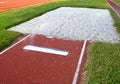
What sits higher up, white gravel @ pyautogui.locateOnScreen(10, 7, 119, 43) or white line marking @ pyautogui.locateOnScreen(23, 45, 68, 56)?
white line marking @ pyautogui.locateOnScreen(23, 45, 68, 56)

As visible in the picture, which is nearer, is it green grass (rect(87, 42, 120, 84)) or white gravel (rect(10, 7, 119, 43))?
green grass (rect(87, 42, 120, 84))

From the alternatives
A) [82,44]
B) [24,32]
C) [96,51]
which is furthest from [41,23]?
[96,51]

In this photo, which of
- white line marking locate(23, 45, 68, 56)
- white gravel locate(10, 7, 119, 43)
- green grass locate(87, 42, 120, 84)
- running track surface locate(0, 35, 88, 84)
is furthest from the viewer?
white gravel locate(10, 7, 119, 43)

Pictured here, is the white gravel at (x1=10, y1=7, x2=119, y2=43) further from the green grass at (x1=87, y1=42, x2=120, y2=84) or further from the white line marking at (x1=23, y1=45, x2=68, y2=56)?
the white line marking at (x1=23, y1=45, x2=68, y2=56)

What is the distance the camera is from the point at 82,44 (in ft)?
31.8

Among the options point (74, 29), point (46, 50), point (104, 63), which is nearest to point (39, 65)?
point (46, 50)

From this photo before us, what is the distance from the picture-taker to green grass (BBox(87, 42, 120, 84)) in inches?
255

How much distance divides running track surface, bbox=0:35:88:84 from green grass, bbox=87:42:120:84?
346mm

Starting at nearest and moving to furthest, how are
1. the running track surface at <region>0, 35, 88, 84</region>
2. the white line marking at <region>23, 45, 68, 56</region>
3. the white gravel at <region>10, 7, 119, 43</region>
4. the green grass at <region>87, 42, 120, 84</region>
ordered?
1. the running track surface at <region>0, 35, 88, 84</region>
2. the green grass at <region>87, 42, 120, 84</region>
3. the white line marking at <region>23, 45, 68, 56</region>
4. the white gravel at <region>10, 7, 119, 43</region>

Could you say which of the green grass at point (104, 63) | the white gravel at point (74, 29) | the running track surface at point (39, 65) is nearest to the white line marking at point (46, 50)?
the running track surface at point (39, 65)

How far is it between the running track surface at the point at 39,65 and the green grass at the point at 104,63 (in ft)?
1.13

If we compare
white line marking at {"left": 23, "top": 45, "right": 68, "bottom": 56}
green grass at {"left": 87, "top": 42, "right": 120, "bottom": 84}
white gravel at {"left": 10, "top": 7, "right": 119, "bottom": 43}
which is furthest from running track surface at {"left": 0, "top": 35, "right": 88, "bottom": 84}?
white gravel at {"left": 10, "top": 7, "right": 119, "bottom": 43}

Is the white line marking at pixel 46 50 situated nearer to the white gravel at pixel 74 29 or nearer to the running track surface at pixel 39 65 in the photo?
the running track surface at pixel 39 65

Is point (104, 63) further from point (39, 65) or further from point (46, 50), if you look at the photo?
point (46, 50)
